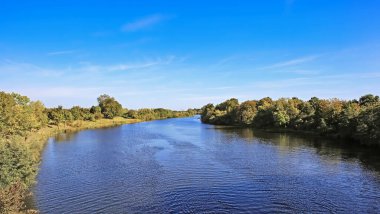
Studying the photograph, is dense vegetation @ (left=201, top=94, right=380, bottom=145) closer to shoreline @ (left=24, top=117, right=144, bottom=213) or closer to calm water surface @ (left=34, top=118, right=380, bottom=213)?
calm water surface @ (left=34, top=118, right=380, bottom=213)

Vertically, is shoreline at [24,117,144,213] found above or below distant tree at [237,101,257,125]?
below

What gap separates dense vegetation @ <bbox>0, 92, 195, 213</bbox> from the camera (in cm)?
2358

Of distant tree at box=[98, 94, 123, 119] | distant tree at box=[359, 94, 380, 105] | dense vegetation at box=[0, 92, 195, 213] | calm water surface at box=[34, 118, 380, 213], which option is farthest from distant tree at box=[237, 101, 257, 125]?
calm water surface at box=[34, 118, 380, 213]

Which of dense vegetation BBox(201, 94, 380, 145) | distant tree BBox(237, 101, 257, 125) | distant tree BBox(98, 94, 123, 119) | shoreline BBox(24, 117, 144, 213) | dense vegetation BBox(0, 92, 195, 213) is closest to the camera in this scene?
dense vegetation BBox(0, 92, 195, 213)

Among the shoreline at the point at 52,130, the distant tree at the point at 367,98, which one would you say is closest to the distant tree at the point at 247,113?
the distant tree at the point at 367,98

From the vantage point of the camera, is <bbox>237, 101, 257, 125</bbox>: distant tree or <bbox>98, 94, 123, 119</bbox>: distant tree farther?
<bbox>98, 94, 123, 119</bbox>: distant tree

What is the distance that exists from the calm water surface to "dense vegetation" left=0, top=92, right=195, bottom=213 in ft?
→ 9.15

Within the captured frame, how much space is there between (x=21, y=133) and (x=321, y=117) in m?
69.5

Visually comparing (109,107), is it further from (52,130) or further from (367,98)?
(367,98)

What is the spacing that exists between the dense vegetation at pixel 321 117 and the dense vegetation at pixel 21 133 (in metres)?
53.2

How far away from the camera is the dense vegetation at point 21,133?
23.6 meters

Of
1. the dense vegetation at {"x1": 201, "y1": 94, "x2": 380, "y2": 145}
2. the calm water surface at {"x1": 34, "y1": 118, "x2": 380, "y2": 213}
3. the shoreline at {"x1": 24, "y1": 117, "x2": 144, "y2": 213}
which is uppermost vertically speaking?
the dense vegetation at {"x1": 201, "y1": 94, "x2": 380, "y2": 145}

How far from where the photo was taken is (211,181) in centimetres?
3409

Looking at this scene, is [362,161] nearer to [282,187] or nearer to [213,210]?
[282,187]
